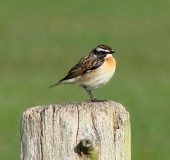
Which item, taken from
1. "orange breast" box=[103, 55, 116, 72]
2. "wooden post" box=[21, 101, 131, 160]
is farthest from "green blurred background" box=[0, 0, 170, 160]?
"wooden post" box=[21, 101, 131, 160]

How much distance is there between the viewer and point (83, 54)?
30578 mm

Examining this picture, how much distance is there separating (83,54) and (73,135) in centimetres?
2585

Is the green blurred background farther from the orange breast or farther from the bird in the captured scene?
the orange breast

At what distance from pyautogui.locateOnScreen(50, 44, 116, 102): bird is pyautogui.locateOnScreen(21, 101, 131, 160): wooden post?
206 inches

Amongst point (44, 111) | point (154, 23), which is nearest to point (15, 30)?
point (154, 23)

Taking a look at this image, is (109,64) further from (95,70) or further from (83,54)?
(83,54)

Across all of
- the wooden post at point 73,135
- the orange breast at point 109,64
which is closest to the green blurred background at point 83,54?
the orange breast at point 109,64

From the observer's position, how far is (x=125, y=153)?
4.94m

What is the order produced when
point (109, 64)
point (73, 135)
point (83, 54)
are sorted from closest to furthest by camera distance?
point (73, 135), point (109, 64), point (83, 54)

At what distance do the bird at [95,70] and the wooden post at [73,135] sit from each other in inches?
206

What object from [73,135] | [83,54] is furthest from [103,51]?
[83,54]

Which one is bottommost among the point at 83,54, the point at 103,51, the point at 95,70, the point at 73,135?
the point at 73,135

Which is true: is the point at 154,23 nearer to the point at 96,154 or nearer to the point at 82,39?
the point at 82,39

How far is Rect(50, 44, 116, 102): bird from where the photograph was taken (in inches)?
403
